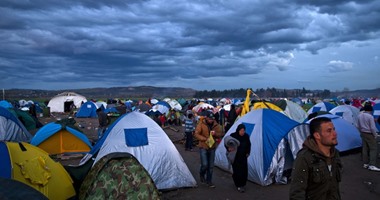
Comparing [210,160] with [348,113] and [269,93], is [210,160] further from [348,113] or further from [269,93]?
[269,93]

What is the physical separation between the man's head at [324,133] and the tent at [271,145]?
563 cm

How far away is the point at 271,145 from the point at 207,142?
2.07 m

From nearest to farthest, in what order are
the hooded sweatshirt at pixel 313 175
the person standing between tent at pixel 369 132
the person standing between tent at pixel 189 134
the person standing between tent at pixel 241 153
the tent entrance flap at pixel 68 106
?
the hooded sweatshirt at pixel 313 175
the person standing between tent at pixel 241 153
the person standing between tent at pixel 369 132
the person standing between tent at pixel 189 134
the tent entrance flap at pixel 68 106

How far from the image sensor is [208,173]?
849cm

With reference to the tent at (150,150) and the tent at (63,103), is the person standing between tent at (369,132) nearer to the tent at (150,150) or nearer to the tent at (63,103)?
the tent at (150,150)

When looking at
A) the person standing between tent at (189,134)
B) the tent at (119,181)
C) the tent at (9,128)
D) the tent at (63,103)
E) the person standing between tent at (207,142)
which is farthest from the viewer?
the tent at (63,103)

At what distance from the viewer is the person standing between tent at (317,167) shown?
10.8 feet

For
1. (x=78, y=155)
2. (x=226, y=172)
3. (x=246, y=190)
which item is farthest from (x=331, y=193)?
(x=78, y=155)

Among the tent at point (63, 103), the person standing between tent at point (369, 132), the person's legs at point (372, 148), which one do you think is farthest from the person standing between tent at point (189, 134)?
the tent at point (63, 103)

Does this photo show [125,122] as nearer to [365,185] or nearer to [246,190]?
[246,190]

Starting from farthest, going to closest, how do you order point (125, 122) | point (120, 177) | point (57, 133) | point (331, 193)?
point (57, 133)
point (125, 122)
point (120, 177)
point (331, 193)

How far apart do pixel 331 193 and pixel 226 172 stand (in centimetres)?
695

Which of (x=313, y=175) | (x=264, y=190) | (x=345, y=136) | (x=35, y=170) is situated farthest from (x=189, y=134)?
(x=313, y=175)

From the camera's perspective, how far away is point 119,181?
19.3ft
